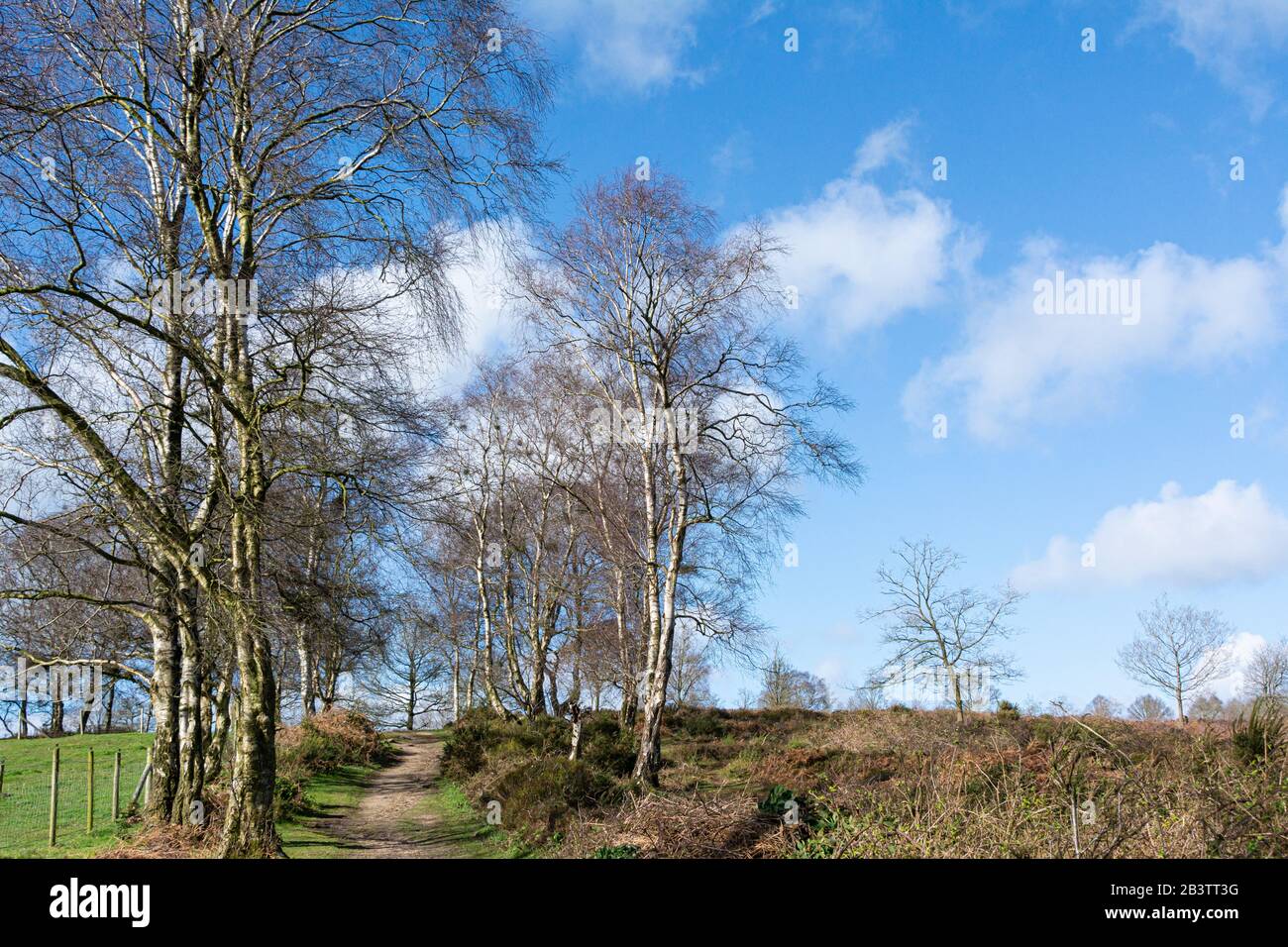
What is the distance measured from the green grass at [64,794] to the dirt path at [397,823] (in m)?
3.40

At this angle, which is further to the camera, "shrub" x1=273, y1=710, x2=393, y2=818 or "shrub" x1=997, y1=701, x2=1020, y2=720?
"shrub" x1=997, y1=701, x2=1020, y2=720

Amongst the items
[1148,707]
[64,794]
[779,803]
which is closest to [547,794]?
[779,803]

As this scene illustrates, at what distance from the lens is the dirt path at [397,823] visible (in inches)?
506

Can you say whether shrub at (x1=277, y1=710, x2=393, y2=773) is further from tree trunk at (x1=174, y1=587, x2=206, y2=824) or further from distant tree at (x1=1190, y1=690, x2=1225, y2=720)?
distant tree at (x1=1190, y1=690, x2=1225, y2=720)

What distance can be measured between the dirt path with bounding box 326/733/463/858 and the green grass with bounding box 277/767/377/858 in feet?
0.67

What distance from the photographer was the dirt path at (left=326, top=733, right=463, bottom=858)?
12852 millimetres

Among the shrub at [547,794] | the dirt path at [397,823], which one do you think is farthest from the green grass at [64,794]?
the shrub at [547,794]

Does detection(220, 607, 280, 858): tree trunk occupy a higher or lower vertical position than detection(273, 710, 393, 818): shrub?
higher

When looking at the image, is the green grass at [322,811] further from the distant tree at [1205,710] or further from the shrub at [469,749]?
the distant tree at [1205,710]

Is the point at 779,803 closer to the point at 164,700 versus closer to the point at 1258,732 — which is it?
the point at 1258,732

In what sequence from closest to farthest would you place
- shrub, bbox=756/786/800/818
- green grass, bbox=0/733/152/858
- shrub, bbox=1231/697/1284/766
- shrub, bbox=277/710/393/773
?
shrub, bbox=1231/697/1284/766 < shrub, bbox=756/786/800/818 < green grass, bbox=0/733/152/858 < shrub, bbox=277/710/393/773

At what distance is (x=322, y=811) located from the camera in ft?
52.9

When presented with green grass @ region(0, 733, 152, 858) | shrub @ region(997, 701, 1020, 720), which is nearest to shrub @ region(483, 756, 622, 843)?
green grass @ region(0, 733, 152, 858)
